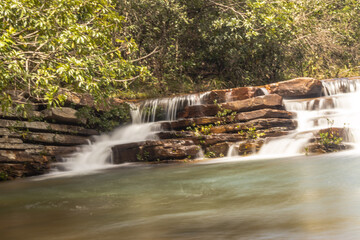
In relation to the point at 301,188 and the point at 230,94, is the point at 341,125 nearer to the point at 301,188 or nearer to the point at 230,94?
the point at 230,94

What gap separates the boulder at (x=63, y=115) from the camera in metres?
12.3

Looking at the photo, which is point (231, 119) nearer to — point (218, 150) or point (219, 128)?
point (219, 128)

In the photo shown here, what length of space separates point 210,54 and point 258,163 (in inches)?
429

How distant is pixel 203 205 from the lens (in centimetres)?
486

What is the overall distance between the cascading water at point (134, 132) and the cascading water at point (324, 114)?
3.44 metres

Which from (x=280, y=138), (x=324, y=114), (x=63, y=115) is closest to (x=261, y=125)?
(x=280, y=138)

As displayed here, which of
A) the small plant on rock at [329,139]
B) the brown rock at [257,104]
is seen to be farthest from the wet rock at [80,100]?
the small plant on rock at [329,139]

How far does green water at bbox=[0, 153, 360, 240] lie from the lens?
140 inches

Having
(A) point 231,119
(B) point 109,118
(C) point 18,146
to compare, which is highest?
(B) point 109,118

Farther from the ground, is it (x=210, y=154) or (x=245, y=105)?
(x=245, y=105)

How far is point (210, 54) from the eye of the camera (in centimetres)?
1914

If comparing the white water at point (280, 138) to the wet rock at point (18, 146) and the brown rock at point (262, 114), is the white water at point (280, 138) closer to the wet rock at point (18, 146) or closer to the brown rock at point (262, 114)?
the brown rock at point (262, 114)

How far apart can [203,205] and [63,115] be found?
29.3 feet

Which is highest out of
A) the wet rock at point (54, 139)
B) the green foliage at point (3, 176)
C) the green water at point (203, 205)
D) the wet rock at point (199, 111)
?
the wet rock at point (199, 111)
